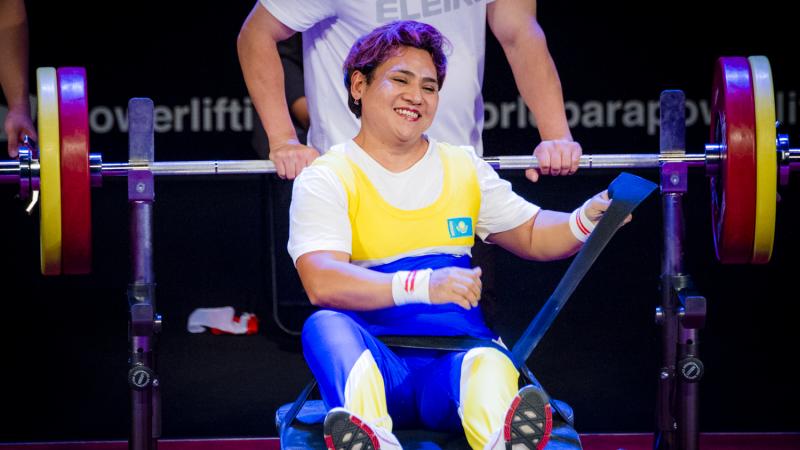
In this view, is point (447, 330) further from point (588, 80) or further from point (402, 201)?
point (588, 80)

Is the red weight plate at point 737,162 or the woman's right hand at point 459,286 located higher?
the red weight plate at point 737,162

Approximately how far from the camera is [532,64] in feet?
10.8

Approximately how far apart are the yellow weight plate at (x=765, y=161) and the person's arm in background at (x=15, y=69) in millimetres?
1957

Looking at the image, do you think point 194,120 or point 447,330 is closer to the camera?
point 447,330

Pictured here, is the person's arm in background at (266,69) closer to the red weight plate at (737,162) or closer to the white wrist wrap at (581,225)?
the white wrist wrap at (581,225)

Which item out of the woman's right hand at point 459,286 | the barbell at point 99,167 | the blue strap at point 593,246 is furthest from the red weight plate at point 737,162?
the woman's right hand at point 459,286

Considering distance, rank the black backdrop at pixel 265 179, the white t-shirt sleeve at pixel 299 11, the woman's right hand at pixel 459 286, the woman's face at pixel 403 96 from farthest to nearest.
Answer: the black backdrop at pixel 265 179, the white t-shirt sleeve at pixel 299 11, the woman's face at pixel 403 96, the woman's right hand at pixel 459 286

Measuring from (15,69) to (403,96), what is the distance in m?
1.24

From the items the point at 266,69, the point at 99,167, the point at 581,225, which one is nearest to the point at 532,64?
the point at 581,225

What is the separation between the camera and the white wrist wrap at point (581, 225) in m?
2.82

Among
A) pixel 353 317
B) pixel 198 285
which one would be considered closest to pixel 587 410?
pixel 353 317

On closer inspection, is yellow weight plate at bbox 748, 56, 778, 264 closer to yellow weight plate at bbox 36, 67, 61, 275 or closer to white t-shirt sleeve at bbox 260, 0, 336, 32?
white t-shirt sleeve at bbox 260, 0, 336, 32

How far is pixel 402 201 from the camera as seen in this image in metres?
2.81

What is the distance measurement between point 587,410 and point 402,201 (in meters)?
1.63
